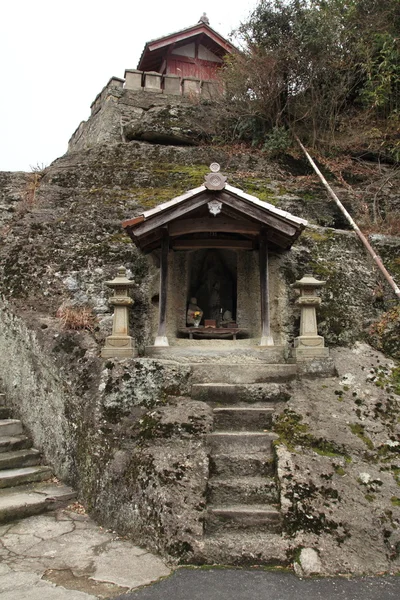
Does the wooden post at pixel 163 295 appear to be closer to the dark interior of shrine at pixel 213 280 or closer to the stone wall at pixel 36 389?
the dark interior of shrine at pixel 213 280

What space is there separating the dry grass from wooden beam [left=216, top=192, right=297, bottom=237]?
291cm

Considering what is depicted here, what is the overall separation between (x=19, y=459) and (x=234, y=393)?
3072 millimetres

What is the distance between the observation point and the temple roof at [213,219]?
684cm

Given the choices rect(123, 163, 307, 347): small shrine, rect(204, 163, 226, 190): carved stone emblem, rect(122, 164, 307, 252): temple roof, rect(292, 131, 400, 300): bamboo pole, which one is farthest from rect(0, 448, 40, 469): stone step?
rect(292, 131, 400, 300): bamboo pole

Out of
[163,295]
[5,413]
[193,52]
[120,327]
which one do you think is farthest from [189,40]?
[5,413]

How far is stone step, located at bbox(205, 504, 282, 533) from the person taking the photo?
4.36 metres

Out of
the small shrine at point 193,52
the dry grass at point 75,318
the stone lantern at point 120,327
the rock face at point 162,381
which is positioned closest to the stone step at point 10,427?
the rock face at point 162,381

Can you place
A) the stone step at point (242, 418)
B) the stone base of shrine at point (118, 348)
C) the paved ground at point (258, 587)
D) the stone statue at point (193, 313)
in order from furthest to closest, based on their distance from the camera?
the stone statue at point (193, 313) < the stone base of shrine at point (118, 348) < the stone step at point (242, 418) < the paved ground at point (258, 587)

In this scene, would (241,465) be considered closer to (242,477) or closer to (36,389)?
(242,477)

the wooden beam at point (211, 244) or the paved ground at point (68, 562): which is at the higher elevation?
the wooden beam at point (211, 244)

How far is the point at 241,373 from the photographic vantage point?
6.27 metres

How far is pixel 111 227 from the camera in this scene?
9.59 m

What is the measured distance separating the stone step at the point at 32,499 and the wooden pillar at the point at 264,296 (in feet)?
12.0

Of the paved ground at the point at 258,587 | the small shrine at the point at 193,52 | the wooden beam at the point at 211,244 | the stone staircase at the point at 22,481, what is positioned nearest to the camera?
the paved ground at the point at 258,587
